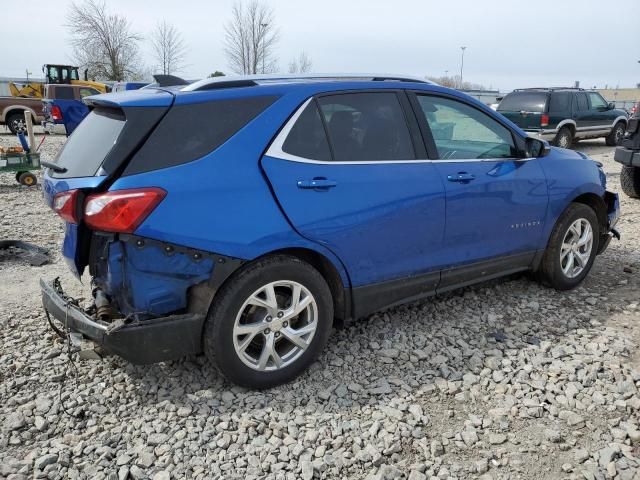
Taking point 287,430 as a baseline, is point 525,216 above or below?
above

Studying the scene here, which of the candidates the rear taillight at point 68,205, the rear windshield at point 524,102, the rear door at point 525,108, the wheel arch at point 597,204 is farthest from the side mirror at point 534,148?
the rear windshield at point 524,102

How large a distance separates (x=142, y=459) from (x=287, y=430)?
0.72 meters

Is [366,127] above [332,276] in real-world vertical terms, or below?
above

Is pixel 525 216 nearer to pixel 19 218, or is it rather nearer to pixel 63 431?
pixel 63 431

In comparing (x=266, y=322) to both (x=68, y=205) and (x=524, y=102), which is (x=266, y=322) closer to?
(x=68, y=205)

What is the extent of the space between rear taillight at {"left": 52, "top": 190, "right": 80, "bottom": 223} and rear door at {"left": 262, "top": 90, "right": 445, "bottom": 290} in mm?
989

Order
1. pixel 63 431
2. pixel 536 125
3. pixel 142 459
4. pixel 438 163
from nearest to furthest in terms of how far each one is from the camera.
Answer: pixel 142 459
pixel 63 431
pixel 438 163
pixel 536 125

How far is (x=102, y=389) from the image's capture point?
311 cm

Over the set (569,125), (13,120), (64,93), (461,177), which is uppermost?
(64,93)

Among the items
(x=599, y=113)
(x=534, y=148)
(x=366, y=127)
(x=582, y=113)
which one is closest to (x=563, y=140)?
(x=582, y=113)

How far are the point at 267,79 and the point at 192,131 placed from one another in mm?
740

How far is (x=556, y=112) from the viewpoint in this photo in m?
13.9

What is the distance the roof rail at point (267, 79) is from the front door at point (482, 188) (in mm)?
266

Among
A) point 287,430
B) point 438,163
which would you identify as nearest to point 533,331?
point 438,163
